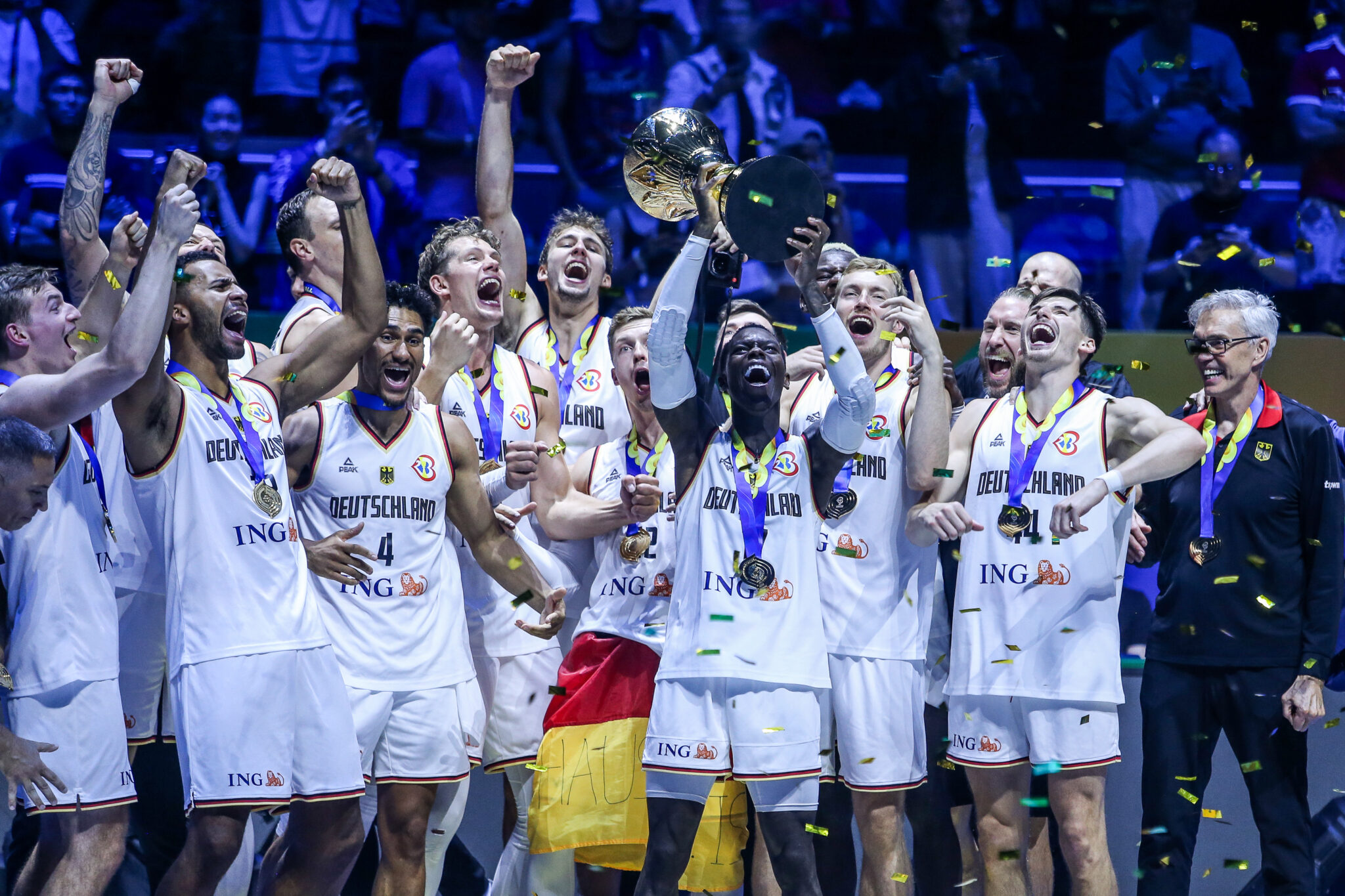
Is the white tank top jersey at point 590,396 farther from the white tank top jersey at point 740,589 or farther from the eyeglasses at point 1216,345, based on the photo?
the eyeglasses at point 1216,345

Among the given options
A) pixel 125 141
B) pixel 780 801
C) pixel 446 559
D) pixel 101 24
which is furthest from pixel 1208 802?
pixel 101 24

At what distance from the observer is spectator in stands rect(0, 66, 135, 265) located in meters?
7.69

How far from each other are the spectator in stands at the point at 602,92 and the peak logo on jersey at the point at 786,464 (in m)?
4.16

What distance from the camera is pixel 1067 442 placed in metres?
4.80

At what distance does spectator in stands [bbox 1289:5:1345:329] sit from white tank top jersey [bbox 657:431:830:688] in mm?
4795

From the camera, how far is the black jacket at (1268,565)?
501cm

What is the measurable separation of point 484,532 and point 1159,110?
5.47 metres

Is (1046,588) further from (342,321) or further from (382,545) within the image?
(342,321)

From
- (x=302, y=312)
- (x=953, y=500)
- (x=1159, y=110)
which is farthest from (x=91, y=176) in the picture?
(x=1159, y=110)

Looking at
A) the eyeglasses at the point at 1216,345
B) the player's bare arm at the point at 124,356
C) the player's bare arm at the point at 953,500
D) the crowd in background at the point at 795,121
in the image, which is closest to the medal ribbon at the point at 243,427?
the player's bare arm at the point at 124,356

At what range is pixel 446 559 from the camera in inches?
186

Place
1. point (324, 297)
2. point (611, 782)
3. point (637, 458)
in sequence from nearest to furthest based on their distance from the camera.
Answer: point (611, 782) → point (637, 458) → point (324, 297)

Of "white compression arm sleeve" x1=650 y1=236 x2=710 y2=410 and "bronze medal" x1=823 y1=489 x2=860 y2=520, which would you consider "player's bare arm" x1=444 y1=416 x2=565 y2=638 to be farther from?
"bronze medal" x1=823 y1=489 x2=860 y2=520

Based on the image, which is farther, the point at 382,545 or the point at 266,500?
the point at 382,545
